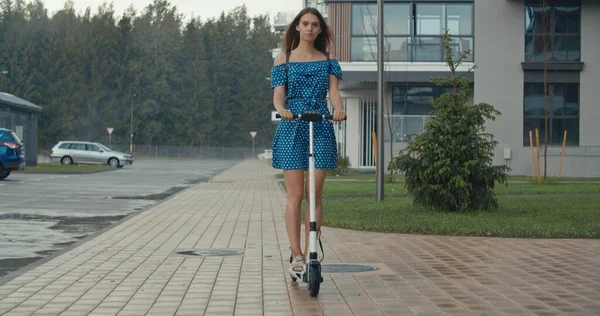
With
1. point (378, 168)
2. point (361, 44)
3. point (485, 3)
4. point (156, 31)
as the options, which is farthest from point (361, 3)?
point (156, 31)

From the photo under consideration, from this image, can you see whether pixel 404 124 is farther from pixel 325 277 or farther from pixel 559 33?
pixel 325 277

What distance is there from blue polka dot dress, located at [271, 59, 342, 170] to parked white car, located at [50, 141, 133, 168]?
48.8 metres

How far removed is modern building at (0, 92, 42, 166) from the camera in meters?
43.0

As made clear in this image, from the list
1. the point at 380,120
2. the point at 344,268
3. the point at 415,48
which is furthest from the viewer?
the point at 415,48

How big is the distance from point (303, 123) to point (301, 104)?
0.46 ft

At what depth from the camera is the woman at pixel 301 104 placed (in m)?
7.70

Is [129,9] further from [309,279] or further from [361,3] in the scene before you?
[309,279]

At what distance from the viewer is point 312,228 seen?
738 centimetres

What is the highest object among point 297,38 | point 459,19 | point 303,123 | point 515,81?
point 459,19

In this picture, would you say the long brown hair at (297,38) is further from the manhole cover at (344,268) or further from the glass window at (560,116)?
the glass window at (560,116)

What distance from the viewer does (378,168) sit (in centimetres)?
1909

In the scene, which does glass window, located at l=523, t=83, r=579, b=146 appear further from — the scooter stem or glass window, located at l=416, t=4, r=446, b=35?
the scooter stem

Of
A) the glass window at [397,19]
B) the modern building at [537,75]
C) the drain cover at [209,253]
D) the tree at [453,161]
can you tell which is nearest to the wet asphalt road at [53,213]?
the drain cover at [209,253]

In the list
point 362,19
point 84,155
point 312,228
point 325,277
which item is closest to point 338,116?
point 312,228
